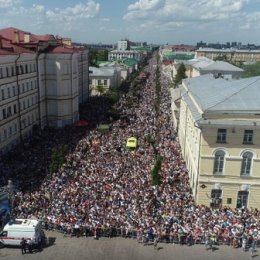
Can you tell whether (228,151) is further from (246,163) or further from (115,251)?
(115,251)

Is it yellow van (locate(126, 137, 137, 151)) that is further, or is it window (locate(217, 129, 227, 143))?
yellow van (locate(126, 137, 137, 151))

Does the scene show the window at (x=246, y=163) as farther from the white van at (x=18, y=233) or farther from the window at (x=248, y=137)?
the white van at (x=18, y=233)

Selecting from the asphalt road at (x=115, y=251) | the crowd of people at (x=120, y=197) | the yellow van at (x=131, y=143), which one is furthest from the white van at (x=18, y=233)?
the yellow van at (x=131, y=143)

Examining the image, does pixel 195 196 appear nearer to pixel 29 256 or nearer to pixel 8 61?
pixel 29 256

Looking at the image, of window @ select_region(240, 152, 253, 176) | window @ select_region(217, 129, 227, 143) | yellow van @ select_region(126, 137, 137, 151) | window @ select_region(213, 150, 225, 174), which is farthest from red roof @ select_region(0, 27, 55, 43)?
window @ select_region(240, 152, 253, 176)

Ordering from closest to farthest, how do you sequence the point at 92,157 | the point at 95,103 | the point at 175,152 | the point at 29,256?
the point at 29,256, the point at 92,157, the point at 175,152, the point at 95,103

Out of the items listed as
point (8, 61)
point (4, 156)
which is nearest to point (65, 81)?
point (8, 61)

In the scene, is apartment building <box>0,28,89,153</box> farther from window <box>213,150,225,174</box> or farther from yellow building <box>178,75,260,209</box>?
window <box>213,150,225,174</box>

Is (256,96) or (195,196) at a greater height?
(256,96)
